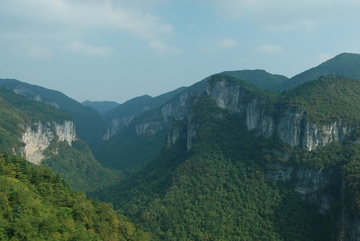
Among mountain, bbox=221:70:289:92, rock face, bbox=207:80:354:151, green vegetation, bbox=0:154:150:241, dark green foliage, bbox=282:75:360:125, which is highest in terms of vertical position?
mountain, bbox=221:70:289:92

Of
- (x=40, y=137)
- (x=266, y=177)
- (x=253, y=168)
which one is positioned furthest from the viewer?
(x=40, y=137)

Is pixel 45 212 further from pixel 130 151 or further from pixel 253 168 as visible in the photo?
pixel 130 151

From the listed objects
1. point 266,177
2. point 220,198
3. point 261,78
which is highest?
point 261,78

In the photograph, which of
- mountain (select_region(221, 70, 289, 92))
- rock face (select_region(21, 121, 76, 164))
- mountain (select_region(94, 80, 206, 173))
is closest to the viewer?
rock face (select_region(21, 121, 76, 164))

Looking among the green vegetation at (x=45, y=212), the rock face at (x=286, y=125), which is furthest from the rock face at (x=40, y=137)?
the rock face at (x=286, y=125)

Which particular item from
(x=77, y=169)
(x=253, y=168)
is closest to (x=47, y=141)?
(x=77, y=169)

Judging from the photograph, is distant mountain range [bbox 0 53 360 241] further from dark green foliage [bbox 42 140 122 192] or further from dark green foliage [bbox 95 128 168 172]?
dark green foliage [bbox 95 128 168 172]

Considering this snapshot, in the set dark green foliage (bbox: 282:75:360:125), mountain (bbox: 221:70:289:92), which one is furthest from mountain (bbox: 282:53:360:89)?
dark green foliage (bbox: 282:75:360:125)

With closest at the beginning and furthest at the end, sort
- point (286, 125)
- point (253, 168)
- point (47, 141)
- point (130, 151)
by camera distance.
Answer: point (286, 125) < point (253, 168) < point (47, 141) < point (130, 151)
